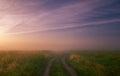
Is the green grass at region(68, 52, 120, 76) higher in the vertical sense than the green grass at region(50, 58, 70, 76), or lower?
lower

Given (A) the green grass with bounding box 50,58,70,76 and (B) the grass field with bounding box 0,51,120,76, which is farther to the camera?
(A) the green grass with bounding box 50,58,70,76

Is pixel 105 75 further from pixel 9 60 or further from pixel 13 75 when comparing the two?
pixel 9 60

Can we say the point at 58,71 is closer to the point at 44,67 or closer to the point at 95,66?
the point at 44,67

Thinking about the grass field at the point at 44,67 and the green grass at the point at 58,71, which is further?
the green grass at the point at 58,71

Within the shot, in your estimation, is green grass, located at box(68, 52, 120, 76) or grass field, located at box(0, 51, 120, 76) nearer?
grass field, located at box(0, 51, 120, 76)

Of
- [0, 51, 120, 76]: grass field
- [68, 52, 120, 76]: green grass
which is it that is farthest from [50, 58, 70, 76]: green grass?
[68, 52, 120, 76]: green grass

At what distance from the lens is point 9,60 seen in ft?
116

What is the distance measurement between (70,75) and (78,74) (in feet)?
5.54

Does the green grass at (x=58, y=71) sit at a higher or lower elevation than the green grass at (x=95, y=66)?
higher

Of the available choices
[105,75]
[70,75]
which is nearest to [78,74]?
[70,75]

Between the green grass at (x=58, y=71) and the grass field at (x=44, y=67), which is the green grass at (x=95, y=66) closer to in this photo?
the grass field at (x=44, y=67)

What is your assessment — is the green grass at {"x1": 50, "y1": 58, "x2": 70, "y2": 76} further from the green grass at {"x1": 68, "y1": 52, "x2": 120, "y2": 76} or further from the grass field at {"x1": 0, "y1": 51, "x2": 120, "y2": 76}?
the green grass at {"x1": 68, "y1": 52, "x2": 120, "y2": 76}

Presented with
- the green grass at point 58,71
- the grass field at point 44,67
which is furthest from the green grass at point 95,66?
the green grass at point 58,71

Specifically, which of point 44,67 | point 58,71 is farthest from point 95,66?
point 44,67
